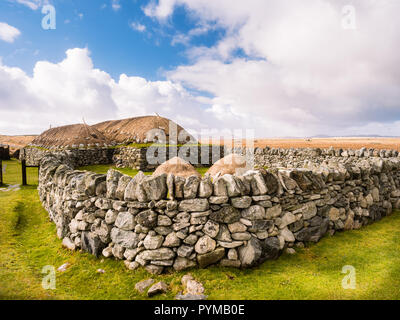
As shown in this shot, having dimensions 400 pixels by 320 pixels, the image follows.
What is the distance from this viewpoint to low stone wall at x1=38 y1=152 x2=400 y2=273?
4777 mm

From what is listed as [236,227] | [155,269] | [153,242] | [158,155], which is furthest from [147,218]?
[158,155]

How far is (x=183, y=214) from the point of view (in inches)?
188

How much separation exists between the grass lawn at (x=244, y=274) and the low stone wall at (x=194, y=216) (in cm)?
28

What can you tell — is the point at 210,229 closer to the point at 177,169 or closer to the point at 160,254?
the point at 160,254

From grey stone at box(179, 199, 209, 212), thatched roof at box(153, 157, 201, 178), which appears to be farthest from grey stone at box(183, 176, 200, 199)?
thatched roof at box(153, 157, 201, 178)

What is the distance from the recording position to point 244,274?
4.70 meters

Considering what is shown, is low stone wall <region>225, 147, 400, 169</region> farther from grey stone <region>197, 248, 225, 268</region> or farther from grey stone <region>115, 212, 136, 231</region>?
grey stone <region>115, 212, 136, 231</region>

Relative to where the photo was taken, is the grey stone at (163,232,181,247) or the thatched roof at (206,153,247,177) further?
the thatched roof at (206,153,247,177)

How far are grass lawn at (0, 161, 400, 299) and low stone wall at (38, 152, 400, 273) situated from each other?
0.28 metres

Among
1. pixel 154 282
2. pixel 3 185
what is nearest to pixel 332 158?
pixel 154 282

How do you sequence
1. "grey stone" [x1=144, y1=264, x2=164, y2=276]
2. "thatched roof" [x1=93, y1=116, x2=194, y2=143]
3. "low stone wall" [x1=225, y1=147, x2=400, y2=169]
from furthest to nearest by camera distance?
"thatched roof" [x1=93, y1=116, x2=194, y2=143] → "low stone wall" [x1=225, y1=147, x2=400, y2=169] → "grey stone" [x1=144, y1=264, x2=164, y2=276]

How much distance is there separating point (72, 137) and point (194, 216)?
26.9 m
